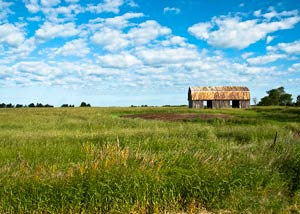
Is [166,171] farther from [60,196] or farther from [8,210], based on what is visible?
[8,210]

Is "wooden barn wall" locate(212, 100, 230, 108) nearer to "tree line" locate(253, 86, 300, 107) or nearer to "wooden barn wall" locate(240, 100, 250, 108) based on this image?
"wooden barn wall" locate(240, 100, 250, 108)

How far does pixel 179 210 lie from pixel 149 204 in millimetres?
610

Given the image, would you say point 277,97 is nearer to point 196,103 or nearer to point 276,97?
point 276,97

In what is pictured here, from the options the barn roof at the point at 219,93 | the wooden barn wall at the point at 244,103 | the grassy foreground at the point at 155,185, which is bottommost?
the grassy foreground at the point at 155,185

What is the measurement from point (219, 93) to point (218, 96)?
0.75m

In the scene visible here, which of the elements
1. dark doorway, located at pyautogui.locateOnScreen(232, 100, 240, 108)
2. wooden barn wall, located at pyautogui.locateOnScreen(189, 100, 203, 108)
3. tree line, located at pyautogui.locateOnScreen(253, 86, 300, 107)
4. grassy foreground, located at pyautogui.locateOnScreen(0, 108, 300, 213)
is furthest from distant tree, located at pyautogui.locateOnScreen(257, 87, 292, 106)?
grassy foreground, located at pyautogui.locateOnScreen(0, 108, 300, 213)

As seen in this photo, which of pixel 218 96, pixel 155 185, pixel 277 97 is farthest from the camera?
pixel 277 97

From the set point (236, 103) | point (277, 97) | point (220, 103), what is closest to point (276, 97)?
point (277, 97)

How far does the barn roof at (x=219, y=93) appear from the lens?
71.0m

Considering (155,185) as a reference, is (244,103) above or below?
above

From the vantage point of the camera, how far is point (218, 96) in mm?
71438

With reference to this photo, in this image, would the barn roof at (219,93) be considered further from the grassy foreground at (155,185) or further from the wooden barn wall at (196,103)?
the grassy foreground at (155,185)

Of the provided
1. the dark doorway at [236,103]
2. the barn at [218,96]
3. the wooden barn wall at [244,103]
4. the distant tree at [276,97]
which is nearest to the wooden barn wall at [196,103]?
the barn at [218,96]

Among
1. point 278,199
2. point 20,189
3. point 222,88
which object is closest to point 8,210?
point 20,189
